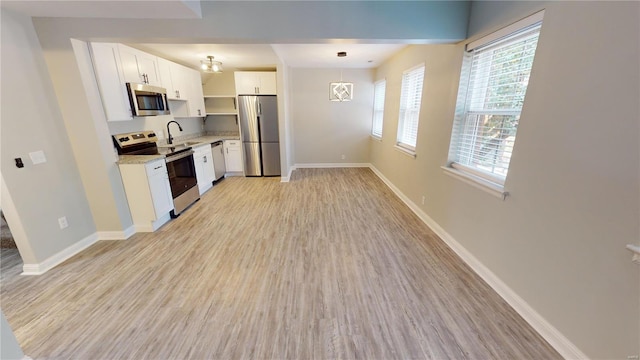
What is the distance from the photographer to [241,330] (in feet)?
5.62

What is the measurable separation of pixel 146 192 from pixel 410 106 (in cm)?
412

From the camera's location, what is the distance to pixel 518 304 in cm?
185

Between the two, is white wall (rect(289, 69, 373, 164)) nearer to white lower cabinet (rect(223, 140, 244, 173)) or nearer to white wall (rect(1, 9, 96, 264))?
white lower cabinet (rect(223, 140, 244, 173))

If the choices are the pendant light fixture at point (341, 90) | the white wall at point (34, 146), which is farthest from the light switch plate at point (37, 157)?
the pendant light fixture at point (341, 90)

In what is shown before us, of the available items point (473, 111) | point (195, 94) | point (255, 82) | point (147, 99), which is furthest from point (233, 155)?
point (473, 111)

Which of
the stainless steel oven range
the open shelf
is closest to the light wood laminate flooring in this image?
the stainless steel oven range

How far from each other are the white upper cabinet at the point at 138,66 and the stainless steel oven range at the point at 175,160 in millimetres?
797

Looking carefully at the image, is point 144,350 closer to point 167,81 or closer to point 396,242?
point 396,242

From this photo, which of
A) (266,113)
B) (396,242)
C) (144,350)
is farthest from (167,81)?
(396,242)

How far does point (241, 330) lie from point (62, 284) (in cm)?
184

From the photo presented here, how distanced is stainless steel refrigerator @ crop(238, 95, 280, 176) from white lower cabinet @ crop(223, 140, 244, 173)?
0.14 m

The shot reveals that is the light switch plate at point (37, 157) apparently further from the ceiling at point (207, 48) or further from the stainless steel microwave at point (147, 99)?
the ceiling at point (207, 48)

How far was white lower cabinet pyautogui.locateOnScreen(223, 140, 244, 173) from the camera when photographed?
542cm

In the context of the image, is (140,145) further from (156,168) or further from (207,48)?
(207,48)
